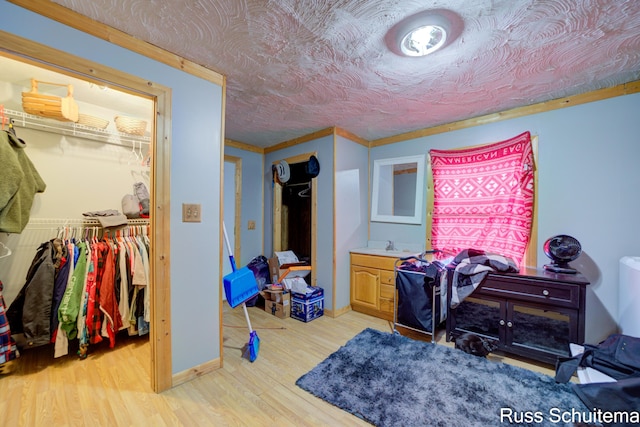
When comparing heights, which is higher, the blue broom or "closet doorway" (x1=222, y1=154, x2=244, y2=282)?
"closet doorway" (x1=222, y1=154, x2=244, y2=282)

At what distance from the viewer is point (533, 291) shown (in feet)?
6.43

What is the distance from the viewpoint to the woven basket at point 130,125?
2445mm

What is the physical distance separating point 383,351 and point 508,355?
1.08 meters

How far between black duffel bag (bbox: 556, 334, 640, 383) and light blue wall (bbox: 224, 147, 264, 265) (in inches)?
132

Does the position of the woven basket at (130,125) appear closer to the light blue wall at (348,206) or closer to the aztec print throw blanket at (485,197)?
the light blue wall at (348,206)

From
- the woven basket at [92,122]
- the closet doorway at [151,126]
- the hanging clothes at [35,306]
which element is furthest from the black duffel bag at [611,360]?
the woven basket at [92,122]

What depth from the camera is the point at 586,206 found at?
2148mm

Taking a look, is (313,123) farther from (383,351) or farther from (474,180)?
(383,351)

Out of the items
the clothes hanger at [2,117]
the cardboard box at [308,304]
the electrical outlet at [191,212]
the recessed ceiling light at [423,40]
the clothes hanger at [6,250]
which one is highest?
the recessed ceiling light at [423,40]

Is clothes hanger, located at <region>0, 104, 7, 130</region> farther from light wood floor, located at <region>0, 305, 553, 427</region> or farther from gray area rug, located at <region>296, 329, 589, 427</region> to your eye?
gray area rug, located at <region>296, 329, 589, 427</region>

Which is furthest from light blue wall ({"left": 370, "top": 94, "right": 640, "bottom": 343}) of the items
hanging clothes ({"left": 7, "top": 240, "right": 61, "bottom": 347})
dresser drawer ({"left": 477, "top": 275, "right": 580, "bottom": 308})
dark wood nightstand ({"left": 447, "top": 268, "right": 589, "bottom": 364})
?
hanging clothes ({"left": 7, "top": 240, "right": 61, "bottom": 347})

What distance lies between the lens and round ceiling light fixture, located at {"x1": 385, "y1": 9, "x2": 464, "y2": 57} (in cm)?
134

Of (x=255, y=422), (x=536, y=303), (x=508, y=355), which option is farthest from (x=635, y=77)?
(x=255, y=422)

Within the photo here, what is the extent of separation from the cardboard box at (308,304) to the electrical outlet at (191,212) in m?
1.59
